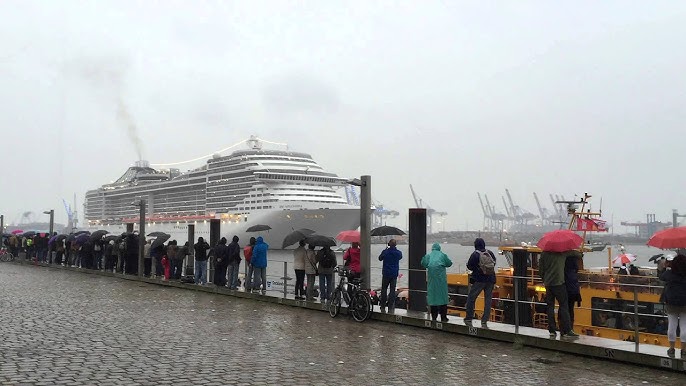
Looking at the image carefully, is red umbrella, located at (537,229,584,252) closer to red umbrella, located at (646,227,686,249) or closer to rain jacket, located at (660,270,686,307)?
red umbrella, located at (646,227,686,249)

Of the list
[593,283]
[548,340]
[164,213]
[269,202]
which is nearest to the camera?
[548,340]

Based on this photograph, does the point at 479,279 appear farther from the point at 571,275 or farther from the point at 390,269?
the point at 390,269

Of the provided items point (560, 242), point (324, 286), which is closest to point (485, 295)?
point (560, 242)

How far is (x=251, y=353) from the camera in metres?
10.1

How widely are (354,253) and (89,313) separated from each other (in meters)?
6.16

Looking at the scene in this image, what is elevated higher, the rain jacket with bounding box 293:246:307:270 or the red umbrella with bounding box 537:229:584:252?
the red umbrella with bounding box 537:229:584:252

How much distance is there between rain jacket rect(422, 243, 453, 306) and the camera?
13.4 m

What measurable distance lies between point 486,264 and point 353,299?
331cm

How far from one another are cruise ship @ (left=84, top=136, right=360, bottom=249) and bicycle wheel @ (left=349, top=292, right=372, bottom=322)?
48564 millimetres

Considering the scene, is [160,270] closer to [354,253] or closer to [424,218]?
[354,253]

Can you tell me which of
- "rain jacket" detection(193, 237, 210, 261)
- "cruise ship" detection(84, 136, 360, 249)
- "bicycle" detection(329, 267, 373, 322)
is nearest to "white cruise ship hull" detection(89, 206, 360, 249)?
"cruise ship" detection(84, 136, 360, 249)

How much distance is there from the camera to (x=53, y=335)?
11289mm

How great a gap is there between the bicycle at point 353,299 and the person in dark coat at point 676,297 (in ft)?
20.8

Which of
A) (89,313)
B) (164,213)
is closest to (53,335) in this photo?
(89,313)
